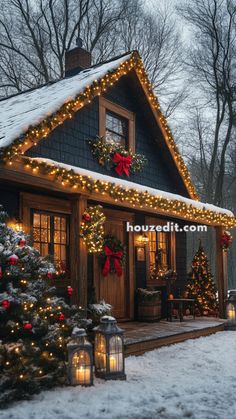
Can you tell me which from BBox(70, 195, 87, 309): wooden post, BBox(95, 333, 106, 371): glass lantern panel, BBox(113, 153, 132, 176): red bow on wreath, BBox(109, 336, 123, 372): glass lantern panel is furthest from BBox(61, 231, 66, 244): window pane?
BBox(109, 336, 123, 372): glass lantern panel

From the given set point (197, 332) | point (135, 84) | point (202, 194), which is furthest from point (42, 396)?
point (202, 194)

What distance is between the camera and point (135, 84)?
12.0m

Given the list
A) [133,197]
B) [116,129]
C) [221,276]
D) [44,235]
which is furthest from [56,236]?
[221,276]

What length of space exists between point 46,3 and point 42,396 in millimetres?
20282

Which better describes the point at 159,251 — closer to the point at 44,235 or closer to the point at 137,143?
the point at 137,143

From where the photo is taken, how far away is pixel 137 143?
12336mm

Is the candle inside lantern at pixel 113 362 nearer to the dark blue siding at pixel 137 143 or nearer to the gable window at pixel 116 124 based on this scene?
the dark blue siding at pixel 137 143

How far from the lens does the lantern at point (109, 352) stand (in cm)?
677

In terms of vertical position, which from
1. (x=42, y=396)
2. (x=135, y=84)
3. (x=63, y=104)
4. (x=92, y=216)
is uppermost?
(x=135, y=84)

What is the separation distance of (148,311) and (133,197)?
11.8 ft

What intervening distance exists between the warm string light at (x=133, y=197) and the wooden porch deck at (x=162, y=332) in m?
2.55

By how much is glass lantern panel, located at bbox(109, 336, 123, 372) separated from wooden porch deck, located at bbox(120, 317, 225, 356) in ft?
4.40

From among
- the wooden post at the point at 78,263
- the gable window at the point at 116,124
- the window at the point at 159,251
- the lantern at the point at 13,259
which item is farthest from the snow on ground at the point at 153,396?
the gable window at the point at 116,124

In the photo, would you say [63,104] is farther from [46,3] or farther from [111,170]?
[46,3]
